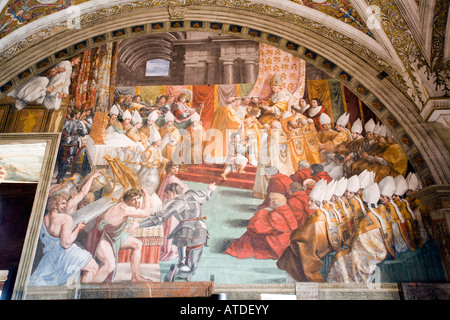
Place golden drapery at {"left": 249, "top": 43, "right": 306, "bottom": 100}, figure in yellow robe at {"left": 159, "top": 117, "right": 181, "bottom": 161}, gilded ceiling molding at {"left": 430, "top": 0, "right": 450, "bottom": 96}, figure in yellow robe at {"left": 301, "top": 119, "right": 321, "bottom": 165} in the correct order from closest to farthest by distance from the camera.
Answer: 1. gilded ceiling molding at {"left": 430, "top": 0, "right": 450, "bottom": 96}
2. figure in yellow robe at {"left": 301, "top": 119, "right": 321, "bottom": 165}
3. figure in yellow robe at {"left": 159, "top": 117, "right": 181, "bottom": 161}
4. golden drapery at {"left": 249, "top": 43, "right": 306, "bottom": 100}

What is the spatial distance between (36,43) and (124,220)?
4288 millimetres

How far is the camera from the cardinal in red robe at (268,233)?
7.00 m

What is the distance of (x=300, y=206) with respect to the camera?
742 cm

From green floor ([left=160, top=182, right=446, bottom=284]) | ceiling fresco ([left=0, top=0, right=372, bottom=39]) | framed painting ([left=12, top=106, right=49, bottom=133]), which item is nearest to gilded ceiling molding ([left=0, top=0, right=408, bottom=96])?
ceiling fresco ([left=0, top=0, right=372, bottom=39])

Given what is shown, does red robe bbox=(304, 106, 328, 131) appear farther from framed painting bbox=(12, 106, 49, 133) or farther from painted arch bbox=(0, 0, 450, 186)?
framed painting bbox=(12, 106, 49, 133)

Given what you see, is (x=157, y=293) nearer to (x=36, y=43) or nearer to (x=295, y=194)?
(x=295, y=194)

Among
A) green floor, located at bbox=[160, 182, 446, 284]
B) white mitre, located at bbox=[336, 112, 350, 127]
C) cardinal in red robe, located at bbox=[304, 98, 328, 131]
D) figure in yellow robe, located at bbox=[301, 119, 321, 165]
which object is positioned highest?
cardinal in red robe, located at bbox=[304, 98, 328, 131]

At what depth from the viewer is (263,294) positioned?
6.64m

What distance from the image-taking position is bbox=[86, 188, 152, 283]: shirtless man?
689 cm

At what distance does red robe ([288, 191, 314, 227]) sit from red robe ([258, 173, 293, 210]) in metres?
0.15

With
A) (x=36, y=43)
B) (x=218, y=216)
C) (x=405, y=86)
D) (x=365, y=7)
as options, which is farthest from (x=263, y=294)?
(x=36, y=43)

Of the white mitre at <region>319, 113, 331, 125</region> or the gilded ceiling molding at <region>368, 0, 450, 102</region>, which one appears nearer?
the gilded ceiling molding at <region>368, 0, 450, 102</region>

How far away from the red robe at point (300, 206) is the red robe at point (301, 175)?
25 cm

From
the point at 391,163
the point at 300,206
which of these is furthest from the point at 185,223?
the point at 391,163
